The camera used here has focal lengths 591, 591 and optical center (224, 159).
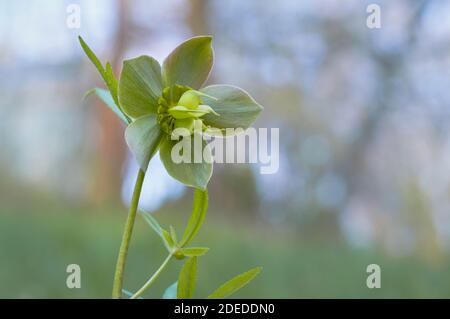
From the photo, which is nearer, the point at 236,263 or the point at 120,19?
the point at 236,263

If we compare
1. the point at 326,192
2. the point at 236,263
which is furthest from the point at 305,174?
the point at 236,263

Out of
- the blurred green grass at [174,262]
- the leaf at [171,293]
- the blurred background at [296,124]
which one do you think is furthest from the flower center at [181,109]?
the blurred background at [296,124]

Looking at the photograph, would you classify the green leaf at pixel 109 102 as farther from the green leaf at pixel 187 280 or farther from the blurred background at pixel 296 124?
the blurred background at pixel 296 124

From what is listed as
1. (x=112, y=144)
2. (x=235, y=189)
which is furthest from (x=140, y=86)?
(x=112, y=144)

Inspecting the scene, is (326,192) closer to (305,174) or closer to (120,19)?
(305,174)

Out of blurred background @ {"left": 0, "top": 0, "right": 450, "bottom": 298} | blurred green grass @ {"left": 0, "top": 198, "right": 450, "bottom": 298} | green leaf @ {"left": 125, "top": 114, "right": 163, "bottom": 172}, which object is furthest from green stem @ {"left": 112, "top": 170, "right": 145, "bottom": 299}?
blurred background @ {"left": 0, "top": 0, "right": 450, "bottom": 298}

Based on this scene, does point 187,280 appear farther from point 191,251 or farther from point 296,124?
point 296,124

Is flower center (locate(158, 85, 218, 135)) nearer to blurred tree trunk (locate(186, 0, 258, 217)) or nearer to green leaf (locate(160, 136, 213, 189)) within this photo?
green leaf (locate(160, 136, 213, 189))
